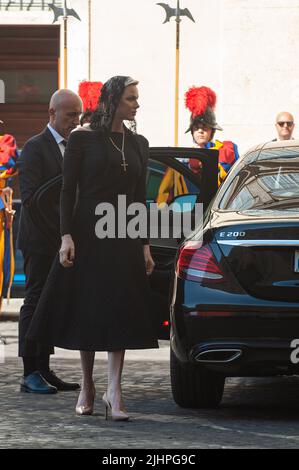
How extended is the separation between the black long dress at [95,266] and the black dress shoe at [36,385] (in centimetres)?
115

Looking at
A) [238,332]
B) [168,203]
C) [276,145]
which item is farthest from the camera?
[168,203]

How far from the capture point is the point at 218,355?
7797mm

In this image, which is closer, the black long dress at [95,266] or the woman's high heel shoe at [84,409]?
the black long dress at [95,266]

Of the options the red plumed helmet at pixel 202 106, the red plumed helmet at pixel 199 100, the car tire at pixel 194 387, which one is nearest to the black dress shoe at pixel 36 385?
the car tire at pixel 194 387

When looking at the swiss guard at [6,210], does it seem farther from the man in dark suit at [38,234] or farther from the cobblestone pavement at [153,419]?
the man in dark suit at [38,234]

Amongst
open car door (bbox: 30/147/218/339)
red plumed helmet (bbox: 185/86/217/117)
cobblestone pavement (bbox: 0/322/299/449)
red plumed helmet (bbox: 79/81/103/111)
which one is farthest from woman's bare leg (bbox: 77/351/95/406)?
red plumed helmet (bbox: 79/81/103/111)

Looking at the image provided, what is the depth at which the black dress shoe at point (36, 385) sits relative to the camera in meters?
9.21

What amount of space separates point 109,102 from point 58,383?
2.03m

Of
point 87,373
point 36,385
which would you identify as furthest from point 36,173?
point 87,373

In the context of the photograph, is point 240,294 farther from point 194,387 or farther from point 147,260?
point 194,387

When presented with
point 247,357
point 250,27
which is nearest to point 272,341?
point 247,357

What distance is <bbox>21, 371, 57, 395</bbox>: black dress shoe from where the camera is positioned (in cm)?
921

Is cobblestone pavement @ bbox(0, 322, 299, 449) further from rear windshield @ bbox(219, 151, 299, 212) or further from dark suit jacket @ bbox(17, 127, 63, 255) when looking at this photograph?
rear windshield @ bbox(219, 151, 299, 212)

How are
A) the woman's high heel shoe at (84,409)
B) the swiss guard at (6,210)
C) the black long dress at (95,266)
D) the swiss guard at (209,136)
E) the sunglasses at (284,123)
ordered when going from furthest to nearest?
1. the sunglasses at (284,123)
2. the swiss guard at (6,210)
3. the swiss guard at (209,136)
4. the woman's high heel shoe at (84,409)
5. the black long dress at (95,266)
